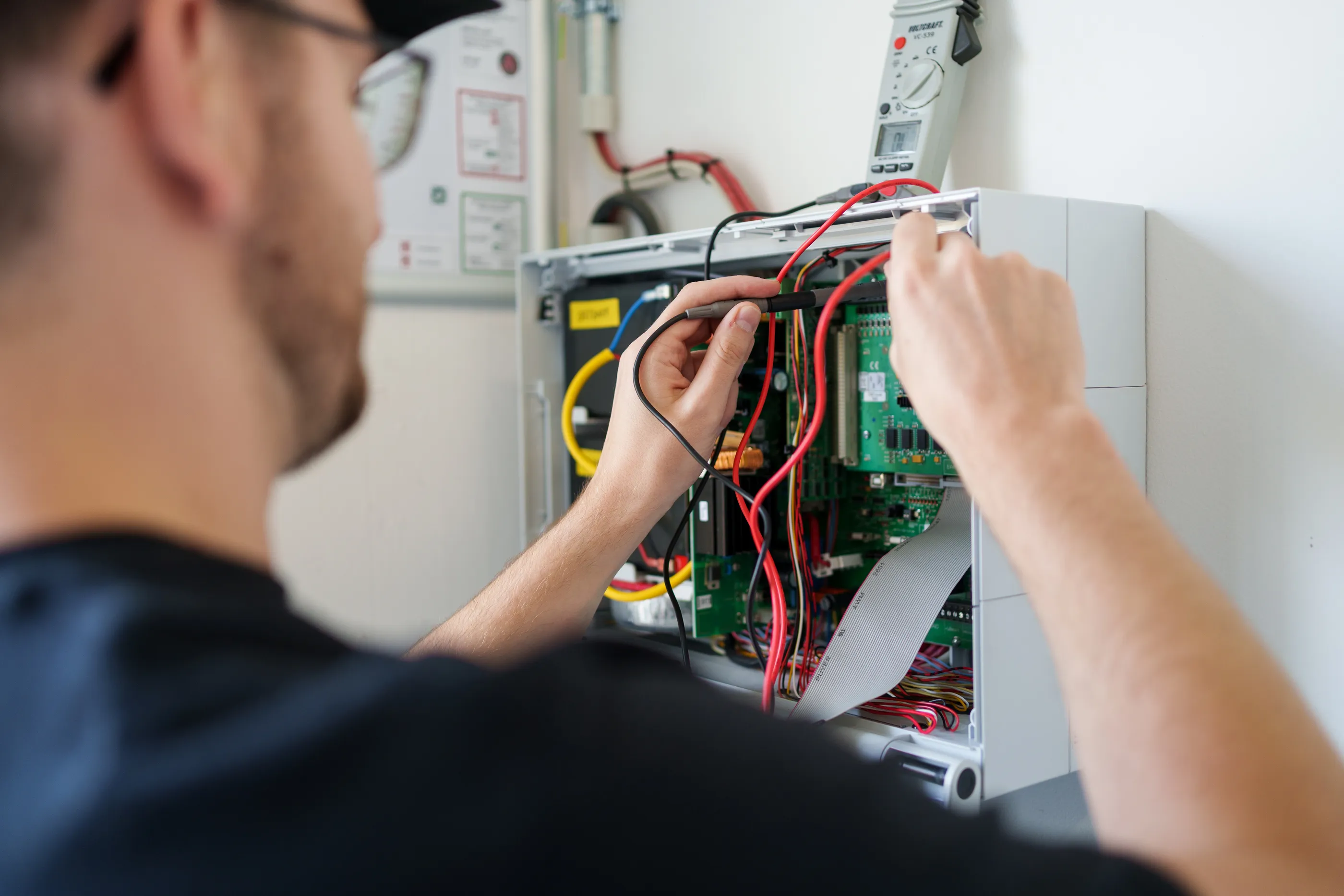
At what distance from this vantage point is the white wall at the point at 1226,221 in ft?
3.83

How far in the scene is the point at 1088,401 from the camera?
1.25 metres

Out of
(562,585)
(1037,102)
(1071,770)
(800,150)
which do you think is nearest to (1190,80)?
(1037,102)

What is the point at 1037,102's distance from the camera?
142 cm

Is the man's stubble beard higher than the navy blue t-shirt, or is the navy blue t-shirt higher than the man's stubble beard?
A: the man's stubble beard

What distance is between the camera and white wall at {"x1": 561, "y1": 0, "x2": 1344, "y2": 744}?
1.17 m

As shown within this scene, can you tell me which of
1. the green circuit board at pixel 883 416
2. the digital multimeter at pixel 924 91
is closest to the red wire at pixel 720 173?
the digital multimeter at pixel 924 91

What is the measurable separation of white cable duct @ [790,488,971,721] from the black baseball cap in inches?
32.2

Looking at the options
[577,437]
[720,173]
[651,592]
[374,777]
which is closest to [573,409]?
[577,437]

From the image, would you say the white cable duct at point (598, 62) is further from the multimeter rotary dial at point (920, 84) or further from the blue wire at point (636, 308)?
the multimeter rotary dial at point (920, 84)

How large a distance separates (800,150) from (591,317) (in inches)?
17.9

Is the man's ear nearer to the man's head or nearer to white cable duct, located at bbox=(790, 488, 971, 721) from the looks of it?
the man's head

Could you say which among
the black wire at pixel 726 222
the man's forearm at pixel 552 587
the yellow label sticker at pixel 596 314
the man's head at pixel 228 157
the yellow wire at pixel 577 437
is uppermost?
the black wire at pixel 726 222

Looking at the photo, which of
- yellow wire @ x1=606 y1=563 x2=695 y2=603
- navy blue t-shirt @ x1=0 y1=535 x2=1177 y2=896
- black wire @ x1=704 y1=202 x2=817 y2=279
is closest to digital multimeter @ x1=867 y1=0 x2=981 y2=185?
black wire @ x1=704 y1=202 x2=817 y2=279

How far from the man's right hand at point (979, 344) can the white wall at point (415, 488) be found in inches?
57.6
